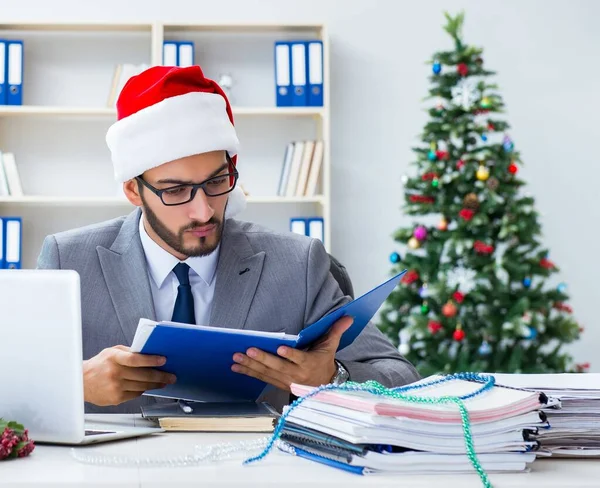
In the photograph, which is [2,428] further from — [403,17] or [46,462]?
[403,17]

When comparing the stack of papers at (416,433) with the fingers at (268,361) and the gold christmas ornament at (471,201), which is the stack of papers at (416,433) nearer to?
the fingers at (268,361)

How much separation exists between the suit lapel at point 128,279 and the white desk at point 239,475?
0.72 metres

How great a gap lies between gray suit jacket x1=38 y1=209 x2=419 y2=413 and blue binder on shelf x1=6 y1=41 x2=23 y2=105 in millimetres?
2410

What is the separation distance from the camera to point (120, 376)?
143 centimetres

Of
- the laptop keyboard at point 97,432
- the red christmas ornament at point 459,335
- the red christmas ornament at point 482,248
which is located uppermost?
the red christmas ornament at point 482,248

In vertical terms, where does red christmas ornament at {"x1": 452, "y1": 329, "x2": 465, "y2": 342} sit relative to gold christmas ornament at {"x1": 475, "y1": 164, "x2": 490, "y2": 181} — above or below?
below

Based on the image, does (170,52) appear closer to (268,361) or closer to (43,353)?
(268,361)

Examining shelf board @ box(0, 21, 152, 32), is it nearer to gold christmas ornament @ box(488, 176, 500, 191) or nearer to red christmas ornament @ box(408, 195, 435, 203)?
red christmas ornament @ box(408, 195, 435, 203)

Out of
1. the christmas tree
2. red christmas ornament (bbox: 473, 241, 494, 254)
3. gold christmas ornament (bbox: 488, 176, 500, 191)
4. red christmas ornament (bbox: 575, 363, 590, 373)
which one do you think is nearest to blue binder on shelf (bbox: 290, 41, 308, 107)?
the christmas tree

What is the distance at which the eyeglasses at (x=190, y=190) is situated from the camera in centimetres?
184

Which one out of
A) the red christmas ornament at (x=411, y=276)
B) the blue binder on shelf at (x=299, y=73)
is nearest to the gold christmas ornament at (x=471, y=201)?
the red christmas ornament at (x=411, y=276)

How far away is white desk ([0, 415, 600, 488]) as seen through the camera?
932 mm

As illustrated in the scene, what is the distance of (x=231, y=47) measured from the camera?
4465 millimetres

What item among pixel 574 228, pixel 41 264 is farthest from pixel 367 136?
pixel 41 264
